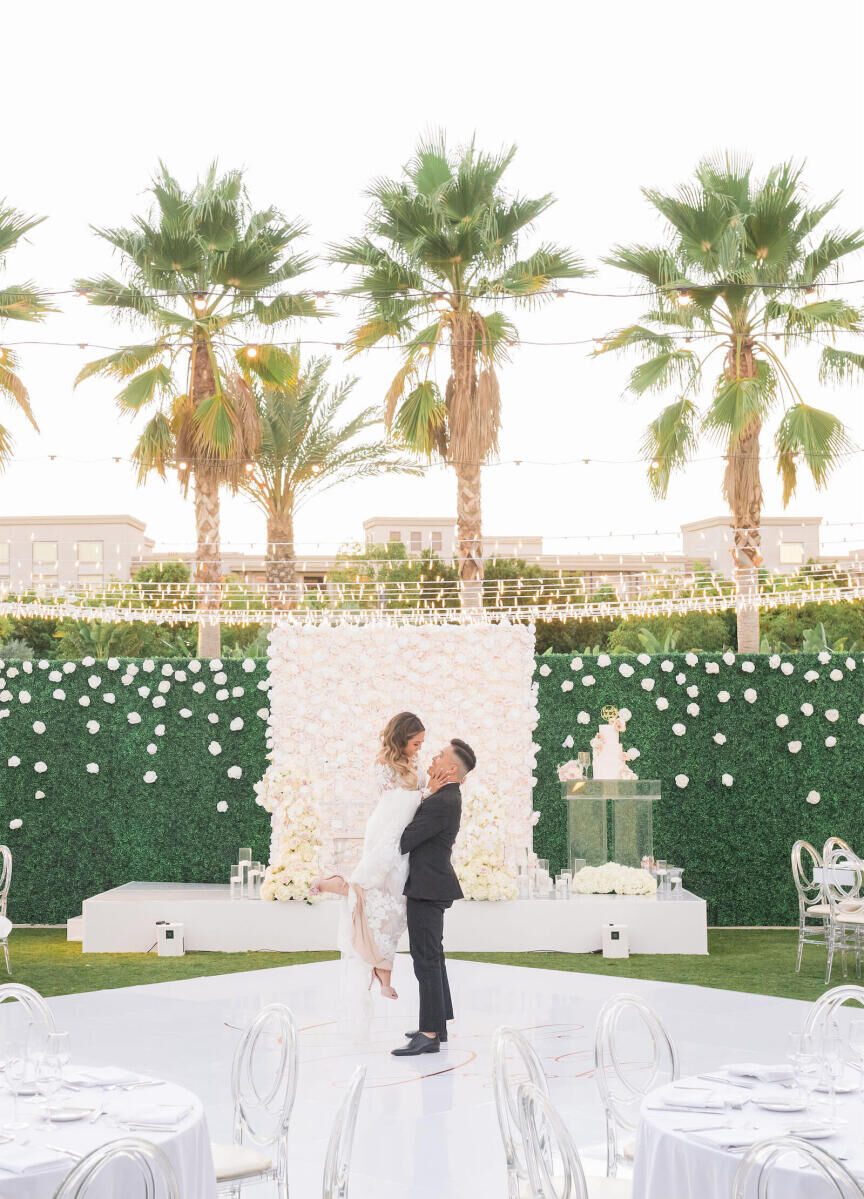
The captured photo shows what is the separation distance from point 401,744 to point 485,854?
145 inches

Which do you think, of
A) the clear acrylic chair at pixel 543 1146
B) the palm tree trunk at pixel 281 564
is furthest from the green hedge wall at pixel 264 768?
the clear acrylic chair at pixel 543 1146

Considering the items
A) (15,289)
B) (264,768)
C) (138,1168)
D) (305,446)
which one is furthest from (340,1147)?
(305,446)

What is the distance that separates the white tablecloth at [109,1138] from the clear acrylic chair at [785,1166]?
1.19m

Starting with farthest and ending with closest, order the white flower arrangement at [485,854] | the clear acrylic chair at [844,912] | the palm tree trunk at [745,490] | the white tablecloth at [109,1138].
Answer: the palm tree trunk at [745,490]
the white flower arrangement at [485,854]
the clear acrylic chair at [844,912]
the white tablecloth at [109,1138]

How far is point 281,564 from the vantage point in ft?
53.7

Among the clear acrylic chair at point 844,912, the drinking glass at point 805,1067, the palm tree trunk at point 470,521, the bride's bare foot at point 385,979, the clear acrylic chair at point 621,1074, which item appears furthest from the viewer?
the palm tree trunk at point 470,521

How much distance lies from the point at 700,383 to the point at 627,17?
417cm

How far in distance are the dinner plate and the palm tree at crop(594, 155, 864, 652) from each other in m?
8.80

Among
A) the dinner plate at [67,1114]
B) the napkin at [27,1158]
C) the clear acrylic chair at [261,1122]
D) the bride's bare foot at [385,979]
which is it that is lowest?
the bride's bare foot at [385,979]

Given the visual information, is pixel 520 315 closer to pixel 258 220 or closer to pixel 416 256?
pixel 416 256

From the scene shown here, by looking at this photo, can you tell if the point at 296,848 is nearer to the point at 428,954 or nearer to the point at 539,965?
the point at 539,965

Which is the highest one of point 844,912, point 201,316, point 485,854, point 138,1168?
point 201,316

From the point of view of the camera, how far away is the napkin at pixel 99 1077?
11.3ft

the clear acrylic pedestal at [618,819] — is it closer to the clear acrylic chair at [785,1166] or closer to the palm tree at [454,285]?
the palm tree at [454,285]
